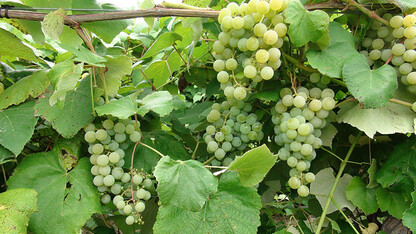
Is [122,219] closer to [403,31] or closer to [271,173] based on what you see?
[271,173]

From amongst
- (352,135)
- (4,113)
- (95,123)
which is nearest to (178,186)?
(95,123)

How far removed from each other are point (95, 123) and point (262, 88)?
0.57 m

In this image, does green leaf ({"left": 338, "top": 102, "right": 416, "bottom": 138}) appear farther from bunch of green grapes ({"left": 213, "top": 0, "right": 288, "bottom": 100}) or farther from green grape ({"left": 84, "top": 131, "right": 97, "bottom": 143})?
green grape ({"left": 84, "top": 131, "right": 97, "bottom": 143})

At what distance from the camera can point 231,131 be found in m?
1.04

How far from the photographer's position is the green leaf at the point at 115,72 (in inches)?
38.4

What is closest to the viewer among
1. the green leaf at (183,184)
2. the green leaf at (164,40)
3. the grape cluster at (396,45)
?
the green leaf at (183,184)

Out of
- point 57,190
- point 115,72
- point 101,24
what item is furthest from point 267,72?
point 57,190

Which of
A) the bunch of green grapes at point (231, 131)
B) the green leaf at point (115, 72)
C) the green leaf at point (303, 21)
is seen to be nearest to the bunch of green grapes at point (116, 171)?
the green leaf at point (115, 72)

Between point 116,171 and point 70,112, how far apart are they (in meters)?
0.23

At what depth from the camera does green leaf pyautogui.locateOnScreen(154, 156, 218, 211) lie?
0.77 metres

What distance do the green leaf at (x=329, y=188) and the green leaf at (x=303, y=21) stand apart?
0.51m

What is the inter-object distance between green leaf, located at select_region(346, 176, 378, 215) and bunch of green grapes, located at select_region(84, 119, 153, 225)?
664 millimetres

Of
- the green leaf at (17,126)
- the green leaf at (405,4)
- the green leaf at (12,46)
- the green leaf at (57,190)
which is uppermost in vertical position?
the green leaf at (405,4)

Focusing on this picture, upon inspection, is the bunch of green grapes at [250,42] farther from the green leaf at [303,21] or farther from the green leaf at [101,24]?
the green leaf at [101,24]
